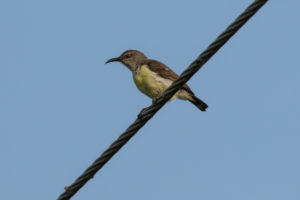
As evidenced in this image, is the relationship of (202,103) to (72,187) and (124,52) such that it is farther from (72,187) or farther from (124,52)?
(72,187)

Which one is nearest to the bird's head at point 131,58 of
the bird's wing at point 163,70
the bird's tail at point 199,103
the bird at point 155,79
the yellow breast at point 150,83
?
the bird at point 155,79

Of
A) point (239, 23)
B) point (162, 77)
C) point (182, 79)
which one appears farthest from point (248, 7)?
point (162, 77)

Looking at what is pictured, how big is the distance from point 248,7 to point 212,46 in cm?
47

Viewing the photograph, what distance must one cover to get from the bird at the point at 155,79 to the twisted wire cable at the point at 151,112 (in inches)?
151

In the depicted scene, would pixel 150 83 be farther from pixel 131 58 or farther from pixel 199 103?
pixel 131 58

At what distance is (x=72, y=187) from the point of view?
15.9ft

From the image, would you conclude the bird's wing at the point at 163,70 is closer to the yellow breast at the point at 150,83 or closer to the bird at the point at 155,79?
the bird at the point at 155,79

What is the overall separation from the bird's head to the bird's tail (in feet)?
4.08

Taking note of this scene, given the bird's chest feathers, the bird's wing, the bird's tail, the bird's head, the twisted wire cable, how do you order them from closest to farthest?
the twisted wire cable < the bird's chest feathers < the bird's wing < the bird's tail < the bird's head

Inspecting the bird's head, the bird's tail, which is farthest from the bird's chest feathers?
the bird's tail

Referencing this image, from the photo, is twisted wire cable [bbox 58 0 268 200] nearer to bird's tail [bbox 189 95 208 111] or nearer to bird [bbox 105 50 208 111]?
bird [bbox 105 50 208 111]

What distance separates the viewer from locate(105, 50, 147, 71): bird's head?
10.3 metres

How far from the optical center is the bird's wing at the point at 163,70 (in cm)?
949

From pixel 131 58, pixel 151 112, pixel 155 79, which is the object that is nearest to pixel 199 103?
pixel 155 79
